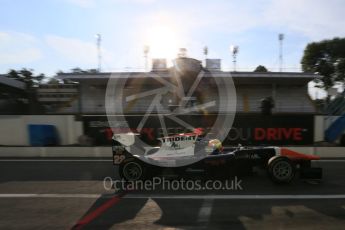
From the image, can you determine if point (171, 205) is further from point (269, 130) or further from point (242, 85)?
point (242, 85)

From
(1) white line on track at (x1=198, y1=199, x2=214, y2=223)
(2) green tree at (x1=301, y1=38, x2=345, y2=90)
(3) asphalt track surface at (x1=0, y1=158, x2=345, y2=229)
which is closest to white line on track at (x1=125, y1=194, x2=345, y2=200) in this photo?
(3) asphalt track surface at (x1=0, y1=158, x2=345, y2=229)

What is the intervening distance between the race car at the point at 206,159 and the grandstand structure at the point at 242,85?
55.6 ft

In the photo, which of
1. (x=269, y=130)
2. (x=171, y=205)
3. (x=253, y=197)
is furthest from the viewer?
(x=269, y=130)

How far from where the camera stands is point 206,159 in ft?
27.6

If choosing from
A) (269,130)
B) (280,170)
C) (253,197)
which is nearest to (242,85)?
(269,130)

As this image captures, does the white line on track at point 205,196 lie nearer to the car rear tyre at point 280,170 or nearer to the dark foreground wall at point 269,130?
the car rear tyre at point 280,170

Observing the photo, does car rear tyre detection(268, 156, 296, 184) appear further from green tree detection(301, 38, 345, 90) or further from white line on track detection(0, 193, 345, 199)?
green tree detection(301, 38, 345, 90)

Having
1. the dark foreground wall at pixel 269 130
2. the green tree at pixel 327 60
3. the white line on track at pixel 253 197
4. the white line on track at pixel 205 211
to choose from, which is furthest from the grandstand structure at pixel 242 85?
the white line on track at pixel 205 211

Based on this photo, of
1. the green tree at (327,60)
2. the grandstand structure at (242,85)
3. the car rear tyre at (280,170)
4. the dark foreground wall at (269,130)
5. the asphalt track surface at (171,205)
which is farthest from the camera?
the green tree at (327,60)

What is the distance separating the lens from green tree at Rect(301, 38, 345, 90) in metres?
40.1

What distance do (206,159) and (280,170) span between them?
1.60 meters

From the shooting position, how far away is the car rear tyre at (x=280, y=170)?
814cm

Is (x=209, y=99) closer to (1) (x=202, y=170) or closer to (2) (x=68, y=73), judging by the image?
(2) (x=68, y=73)

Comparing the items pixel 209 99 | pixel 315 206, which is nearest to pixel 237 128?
pixel 315 206
